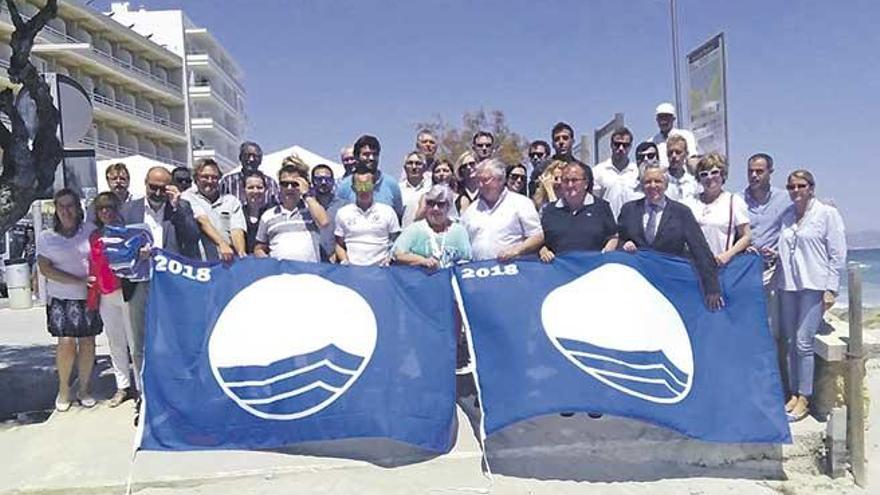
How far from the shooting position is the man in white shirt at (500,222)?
20.2 ft

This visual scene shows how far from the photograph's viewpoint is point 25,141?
22.5 feet

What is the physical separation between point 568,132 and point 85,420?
5.01m

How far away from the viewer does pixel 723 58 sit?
831cm

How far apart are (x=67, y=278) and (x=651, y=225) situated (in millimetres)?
4759

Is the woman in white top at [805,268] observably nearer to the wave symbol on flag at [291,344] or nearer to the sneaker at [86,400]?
the wave symbol on flag at [291,344]

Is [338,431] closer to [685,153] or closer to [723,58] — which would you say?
[685,153]

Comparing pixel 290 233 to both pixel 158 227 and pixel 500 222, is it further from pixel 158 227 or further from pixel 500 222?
pixel 500 222

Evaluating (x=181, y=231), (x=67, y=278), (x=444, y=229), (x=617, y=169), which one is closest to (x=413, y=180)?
(x=444, y=229)

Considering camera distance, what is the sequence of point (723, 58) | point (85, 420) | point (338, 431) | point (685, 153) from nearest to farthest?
point (338, 431) → point (85, 420) → point (685, 153) → point (723, 58)

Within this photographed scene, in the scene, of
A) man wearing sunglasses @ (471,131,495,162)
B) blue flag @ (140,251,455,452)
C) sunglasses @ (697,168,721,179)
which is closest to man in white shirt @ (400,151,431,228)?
man wearing sunglasses @ (471,131,495,162)

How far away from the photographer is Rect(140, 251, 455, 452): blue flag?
565 cm

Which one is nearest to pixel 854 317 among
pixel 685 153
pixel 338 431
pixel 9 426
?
pixel 685 153

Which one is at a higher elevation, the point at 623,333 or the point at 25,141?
the point at 25,141

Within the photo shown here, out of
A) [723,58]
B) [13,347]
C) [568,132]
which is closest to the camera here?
[568,132]
